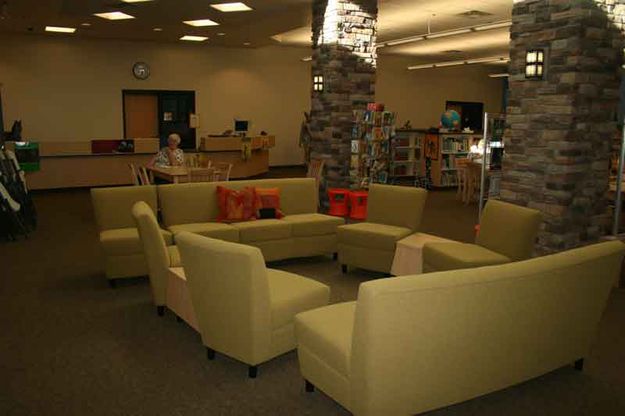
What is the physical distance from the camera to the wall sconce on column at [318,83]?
8.62 m

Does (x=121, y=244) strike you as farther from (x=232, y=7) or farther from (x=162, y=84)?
(x=162, y=84)

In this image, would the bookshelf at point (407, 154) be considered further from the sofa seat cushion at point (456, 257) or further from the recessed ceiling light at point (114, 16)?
the sofa seat cushion at point (456, 257)

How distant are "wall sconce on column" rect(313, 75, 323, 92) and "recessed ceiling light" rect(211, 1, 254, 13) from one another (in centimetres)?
168

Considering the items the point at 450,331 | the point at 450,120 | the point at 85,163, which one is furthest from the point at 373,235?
the point at 85,163

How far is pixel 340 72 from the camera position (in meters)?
8.47

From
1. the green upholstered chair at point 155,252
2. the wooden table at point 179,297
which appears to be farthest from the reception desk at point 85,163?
the wooden table at point 179,297

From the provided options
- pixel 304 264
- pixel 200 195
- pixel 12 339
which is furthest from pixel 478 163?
pixel 12 339

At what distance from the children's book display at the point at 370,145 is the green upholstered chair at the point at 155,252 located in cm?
445

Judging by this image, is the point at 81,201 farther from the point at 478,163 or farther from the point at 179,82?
the point at 478,163

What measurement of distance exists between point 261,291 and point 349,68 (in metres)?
5.83

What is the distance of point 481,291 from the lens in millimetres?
2807

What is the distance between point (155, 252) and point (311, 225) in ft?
6.92

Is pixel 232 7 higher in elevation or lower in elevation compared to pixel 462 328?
higher

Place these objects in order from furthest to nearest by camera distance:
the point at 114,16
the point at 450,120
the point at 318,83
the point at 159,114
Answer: the point at 159,114 → the point at 450,120 → the point at 114,16 → the point at 318,83
